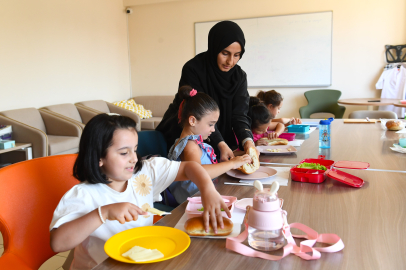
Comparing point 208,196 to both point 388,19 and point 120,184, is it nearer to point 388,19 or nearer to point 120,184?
point 120,184

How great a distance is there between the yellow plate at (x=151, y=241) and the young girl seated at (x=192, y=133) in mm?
604

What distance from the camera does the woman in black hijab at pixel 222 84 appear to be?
74.0 inches

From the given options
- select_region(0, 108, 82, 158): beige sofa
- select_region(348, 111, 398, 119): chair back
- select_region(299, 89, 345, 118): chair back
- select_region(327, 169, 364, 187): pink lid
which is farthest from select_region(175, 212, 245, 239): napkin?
select_region(299, 89, 345, 118): chair back

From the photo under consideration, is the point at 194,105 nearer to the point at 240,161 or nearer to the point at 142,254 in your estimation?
the point at 240,161

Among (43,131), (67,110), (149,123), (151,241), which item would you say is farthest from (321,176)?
(149,123)

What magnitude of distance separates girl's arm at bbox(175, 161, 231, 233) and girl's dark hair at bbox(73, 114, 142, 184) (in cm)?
30

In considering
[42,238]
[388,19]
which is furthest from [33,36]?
[388,19]

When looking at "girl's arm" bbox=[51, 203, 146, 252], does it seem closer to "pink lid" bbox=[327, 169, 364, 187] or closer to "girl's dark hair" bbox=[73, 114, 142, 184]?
"girl's dark hair" bbox=[73, 114, 142, 184]

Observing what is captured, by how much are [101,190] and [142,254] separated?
1.34ft

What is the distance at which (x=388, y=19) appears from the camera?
16.8 feet

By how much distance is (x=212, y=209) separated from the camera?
935 millimetres

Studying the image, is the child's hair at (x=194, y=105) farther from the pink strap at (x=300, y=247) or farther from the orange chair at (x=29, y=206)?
the pink strap at (x=300, y=247)

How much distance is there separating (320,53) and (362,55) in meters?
0.63

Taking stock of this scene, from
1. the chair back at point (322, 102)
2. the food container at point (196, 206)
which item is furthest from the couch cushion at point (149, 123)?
the food container at point (196, 206)
